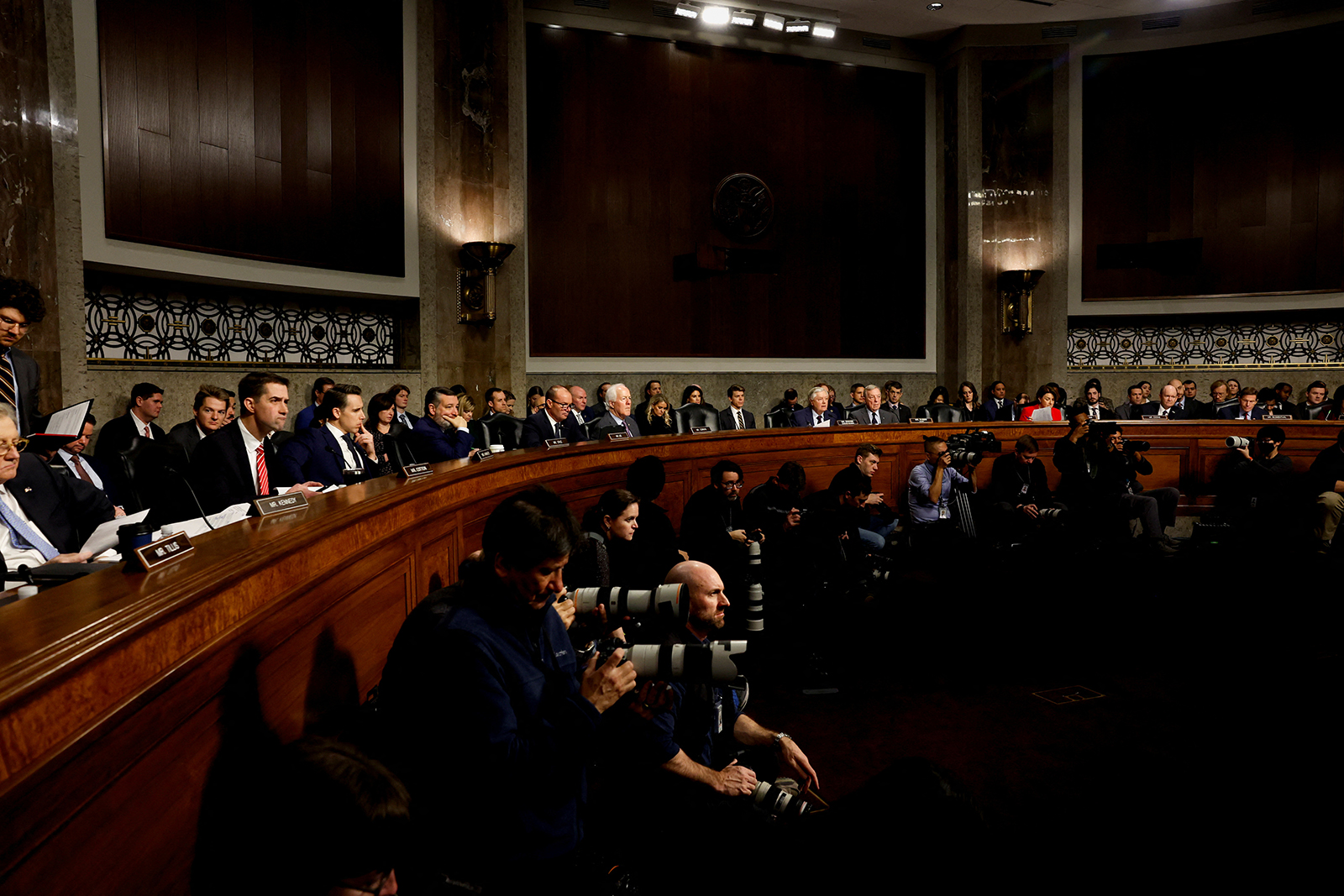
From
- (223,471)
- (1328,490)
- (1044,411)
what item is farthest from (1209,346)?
(223,471)

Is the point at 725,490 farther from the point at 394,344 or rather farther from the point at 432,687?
the point at 394,344

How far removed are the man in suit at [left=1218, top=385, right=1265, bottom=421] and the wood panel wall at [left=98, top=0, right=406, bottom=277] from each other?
8.22 metres

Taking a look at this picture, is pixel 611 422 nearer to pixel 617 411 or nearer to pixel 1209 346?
pixel 617 411

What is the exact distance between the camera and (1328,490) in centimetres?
579

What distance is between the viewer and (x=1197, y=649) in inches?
166

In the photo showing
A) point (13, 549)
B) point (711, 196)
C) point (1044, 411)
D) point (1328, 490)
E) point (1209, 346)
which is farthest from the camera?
point (1209, 346)

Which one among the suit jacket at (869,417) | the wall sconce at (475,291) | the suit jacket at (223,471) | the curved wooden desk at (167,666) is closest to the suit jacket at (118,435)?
the suit jacket at (223,471)

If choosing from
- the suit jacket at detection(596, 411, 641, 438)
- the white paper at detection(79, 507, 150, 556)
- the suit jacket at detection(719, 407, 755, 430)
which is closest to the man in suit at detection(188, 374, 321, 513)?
the white paper at detection(79, 507, 150, 556)

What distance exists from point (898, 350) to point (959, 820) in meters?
9.32

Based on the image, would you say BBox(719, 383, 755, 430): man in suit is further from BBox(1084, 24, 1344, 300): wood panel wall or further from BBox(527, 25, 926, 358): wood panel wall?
BBox(1084, 24, 1344, 300): wood panel wall

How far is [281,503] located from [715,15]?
8.18 metres

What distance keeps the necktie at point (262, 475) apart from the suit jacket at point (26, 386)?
1.18 metres

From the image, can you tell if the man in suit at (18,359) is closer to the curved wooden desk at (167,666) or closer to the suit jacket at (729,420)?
the curved wooden desk at (167,666)

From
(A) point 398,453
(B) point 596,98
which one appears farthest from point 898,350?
(A) point 398,453
